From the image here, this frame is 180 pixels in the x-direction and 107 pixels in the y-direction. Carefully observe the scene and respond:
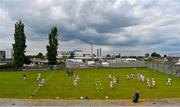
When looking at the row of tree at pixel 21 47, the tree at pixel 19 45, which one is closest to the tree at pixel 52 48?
the row of tree at pixel 21 47

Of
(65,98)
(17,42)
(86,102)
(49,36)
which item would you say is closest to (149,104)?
(86,102)

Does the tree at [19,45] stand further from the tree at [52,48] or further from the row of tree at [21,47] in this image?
the tree at [52,48]

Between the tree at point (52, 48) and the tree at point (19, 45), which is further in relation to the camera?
the tree at point (52, 48)

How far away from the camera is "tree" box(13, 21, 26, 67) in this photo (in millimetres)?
143250

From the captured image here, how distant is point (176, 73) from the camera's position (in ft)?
292

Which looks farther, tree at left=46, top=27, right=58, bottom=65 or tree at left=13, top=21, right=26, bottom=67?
tree at left=46, top=27, right=58, bottom=65

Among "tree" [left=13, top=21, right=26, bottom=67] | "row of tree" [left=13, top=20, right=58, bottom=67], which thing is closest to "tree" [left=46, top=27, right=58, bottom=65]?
"row of tree" [left=13, top=20, right=58, bottom=67]

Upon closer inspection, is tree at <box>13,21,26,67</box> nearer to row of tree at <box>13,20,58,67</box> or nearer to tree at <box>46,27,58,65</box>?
row of tree at <box>13,20,58,67</box>

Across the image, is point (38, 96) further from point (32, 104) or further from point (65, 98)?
point (32, 104)

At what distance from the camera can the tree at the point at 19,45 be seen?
143 meters

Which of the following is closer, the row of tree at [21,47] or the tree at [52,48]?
the row of tree at [21,47]

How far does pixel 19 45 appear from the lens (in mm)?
146125

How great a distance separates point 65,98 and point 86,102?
16.1 ft

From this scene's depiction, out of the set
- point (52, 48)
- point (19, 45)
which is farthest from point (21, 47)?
point (52, 48)
